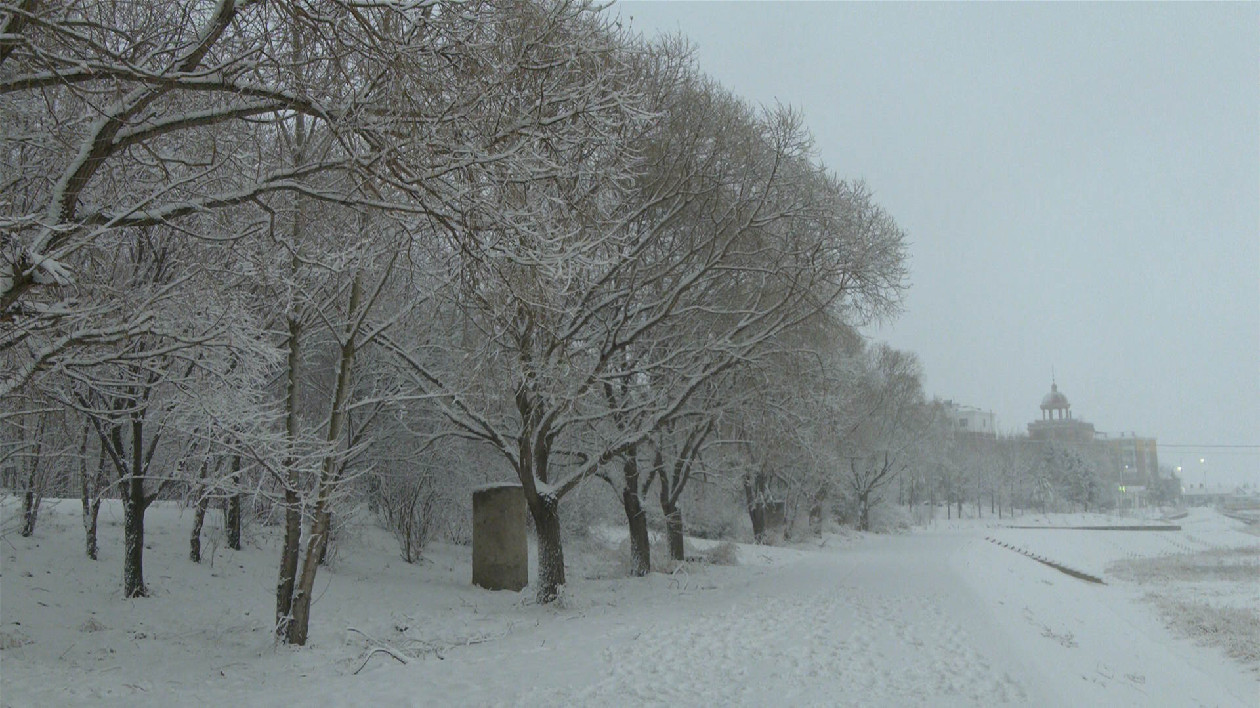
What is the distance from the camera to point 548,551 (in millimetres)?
14000

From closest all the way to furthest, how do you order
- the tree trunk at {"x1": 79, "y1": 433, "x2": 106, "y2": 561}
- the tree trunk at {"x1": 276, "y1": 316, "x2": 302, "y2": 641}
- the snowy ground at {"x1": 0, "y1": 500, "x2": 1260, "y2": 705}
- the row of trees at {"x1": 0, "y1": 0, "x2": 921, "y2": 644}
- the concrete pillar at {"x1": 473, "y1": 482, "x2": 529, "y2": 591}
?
the row of trees at {"x1": 0, "y1": 0, "x2": 921, "y2": 644}
the snowy ground at {"x1": 0, "y1": 500, "x2": 1260, "y2": 705}
the tree trunk at {"x1": 276, "y1": 316, "x2": 302, "y2": 641}
the tree trunk at {"x1": 79, "y1": 433, "x2": 106, "y2": 561}
the concrete pillar at {"x1": 473, "y1": 482, "x2": 529, "y2": 591}

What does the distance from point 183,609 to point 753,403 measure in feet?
31.2

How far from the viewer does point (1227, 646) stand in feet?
43.4

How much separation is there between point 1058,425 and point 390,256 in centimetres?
16119

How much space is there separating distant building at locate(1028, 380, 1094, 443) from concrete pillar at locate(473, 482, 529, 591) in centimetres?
11220

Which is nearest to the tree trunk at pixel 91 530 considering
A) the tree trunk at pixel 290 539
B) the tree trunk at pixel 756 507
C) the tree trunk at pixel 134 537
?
the tree trunk at pixel 134 537

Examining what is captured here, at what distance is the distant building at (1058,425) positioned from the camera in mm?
128087

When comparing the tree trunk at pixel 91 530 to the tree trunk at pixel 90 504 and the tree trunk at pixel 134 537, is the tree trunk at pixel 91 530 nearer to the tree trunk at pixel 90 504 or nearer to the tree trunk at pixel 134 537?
the tree trunk at pixel 90 504

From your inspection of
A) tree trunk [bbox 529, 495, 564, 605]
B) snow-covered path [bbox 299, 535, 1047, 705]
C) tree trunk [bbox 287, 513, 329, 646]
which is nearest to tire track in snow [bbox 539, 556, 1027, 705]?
snow-covered path [bbox 299, 535, 1047, 705]

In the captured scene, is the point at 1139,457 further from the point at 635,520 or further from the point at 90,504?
the point at 90,504

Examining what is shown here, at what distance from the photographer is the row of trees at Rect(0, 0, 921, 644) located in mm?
4598

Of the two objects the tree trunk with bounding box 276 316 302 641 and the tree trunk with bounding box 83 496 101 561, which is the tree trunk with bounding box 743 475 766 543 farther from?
the tree trunk with bounding box 276 316 302 641

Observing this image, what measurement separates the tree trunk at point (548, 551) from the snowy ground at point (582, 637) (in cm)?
48

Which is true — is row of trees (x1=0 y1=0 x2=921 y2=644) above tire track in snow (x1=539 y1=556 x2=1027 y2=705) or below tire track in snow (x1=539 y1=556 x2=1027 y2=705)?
above
